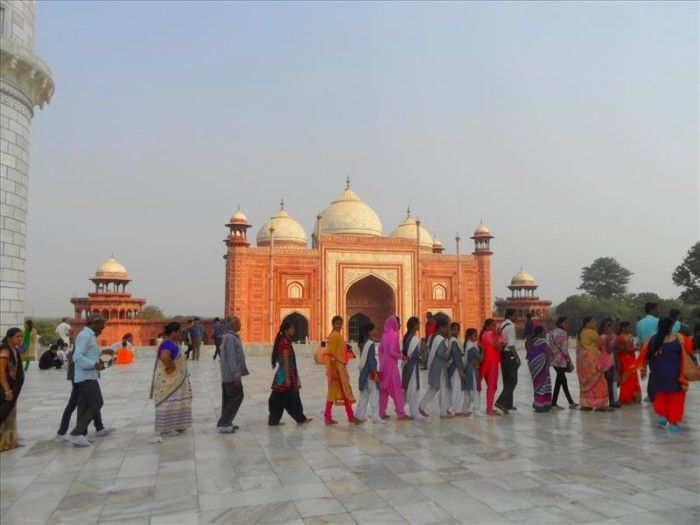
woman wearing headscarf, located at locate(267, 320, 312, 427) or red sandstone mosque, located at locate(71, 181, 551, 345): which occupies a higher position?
red sandstone mosque, located at locate(71, 181, 551, 345)

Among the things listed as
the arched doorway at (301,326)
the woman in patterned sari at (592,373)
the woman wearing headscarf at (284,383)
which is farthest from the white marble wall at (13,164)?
the arched doorway at (301,326)

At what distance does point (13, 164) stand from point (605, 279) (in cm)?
5825

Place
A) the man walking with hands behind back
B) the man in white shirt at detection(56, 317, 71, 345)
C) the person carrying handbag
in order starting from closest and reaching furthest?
1. the man walking with hands behind back
2. the person carrying handbag
3. the man in white shirt at detection(56, 317, 71, 345)

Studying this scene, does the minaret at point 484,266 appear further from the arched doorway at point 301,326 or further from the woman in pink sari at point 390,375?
the woman in pink sari at point 390,375

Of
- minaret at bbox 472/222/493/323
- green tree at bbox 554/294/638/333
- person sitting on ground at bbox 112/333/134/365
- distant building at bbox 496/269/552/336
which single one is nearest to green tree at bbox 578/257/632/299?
green tree at bbox 554/294/638/333

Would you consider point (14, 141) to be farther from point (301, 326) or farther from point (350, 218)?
point (350, 218)

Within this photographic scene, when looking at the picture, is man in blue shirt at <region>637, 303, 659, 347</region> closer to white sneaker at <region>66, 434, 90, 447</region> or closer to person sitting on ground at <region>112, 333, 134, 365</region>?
white sneaker at <region>66, 434, 90, 447</region>

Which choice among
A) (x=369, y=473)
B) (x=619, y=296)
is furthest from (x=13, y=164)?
(x=619, y=296)

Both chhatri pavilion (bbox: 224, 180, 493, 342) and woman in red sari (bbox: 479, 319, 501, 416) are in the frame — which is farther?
chhatri pavilion (bbox: 224, 180, 493, 342)

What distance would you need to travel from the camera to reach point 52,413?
7.36 metres

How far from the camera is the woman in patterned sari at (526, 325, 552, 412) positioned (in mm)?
7223

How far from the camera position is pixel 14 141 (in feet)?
38.6

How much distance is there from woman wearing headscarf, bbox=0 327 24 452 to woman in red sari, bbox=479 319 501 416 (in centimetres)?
538

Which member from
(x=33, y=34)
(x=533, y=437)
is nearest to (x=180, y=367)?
(x=533, y=437)
